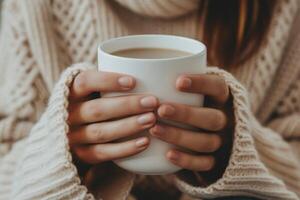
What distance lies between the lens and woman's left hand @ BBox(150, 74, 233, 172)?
0.51m

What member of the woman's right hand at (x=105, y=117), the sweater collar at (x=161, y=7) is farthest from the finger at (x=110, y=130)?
the sweater collar at (x=161, y=7)

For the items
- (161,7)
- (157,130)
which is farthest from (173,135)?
(161,7)

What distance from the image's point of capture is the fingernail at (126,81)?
50 cm

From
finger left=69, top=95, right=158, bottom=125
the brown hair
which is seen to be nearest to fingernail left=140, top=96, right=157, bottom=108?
finger left=69, top=95, right=158, bottom=125

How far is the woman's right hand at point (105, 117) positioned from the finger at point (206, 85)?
0.03 m

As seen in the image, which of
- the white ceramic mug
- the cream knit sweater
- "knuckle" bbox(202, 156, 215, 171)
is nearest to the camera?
the white ceramic mug

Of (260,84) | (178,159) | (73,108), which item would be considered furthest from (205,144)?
(260,84)

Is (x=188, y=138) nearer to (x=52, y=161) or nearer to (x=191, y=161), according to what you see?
(x=191, y=161)

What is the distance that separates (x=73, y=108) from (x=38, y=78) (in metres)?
0.27

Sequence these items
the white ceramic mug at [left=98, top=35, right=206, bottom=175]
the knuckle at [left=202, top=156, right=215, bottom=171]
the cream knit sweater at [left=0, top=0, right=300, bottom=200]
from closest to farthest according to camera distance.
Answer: the white ceramic mug at [left=98, top=35, right=206, bottom=175] < the knuckle at [left=202, top=156, right=215, bottom=171] < the cream knit sweater at [left=0, top=0, right=300, bottom=200]

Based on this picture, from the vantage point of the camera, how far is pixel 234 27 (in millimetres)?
868

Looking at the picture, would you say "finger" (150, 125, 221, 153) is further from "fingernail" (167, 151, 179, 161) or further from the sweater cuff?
the sweater cuff

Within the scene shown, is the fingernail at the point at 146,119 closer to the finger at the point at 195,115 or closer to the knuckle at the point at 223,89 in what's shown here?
the finger at the point at 195,115

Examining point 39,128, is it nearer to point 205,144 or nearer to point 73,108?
point 73,108
